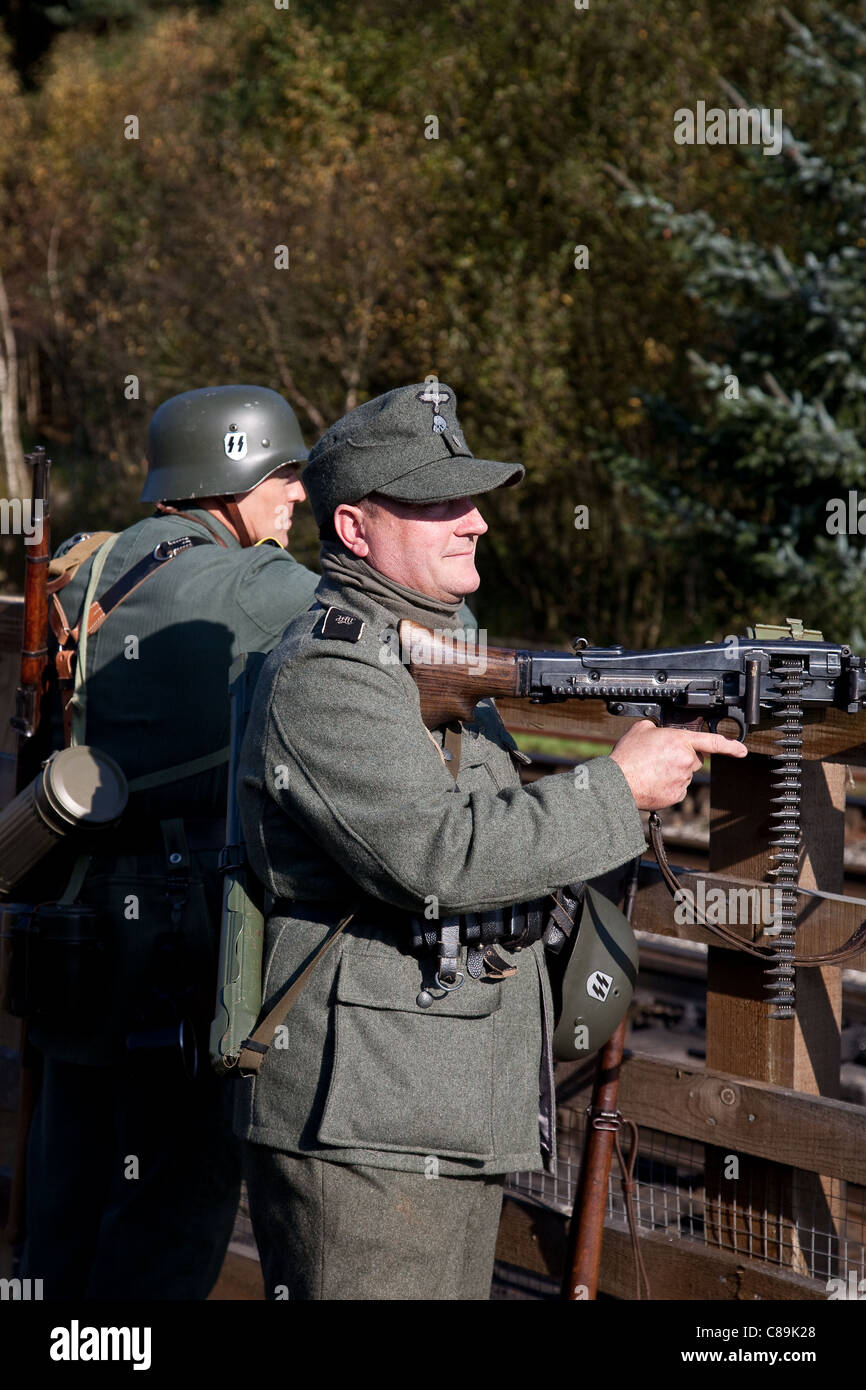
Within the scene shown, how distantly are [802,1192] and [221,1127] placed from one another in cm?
138

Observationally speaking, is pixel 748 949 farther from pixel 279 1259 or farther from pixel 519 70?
pixel 519 70

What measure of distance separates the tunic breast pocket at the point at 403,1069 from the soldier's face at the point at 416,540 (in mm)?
688

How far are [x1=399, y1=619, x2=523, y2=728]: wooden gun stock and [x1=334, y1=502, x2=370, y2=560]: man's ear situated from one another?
165mm

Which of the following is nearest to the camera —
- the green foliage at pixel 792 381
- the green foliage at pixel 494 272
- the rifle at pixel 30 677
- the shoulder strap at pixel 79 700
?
the shoulder strap at pixel 79 700

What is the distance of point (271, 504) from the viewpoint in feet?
12.3

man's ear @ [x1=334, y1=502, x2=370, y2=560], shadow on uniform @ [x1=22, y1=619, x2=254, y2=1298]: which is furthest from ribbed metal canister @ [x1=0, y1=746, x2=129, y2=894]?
man's ear @ [x1=334, y1=502, x2=370, y2=560]

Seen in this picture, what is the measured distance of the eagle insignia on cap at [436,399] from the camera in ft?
8.68

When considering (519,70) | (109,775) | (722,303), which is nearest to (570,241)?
(519,70)

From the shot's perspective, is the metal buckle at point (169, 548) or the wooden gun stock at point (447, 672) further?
the metal buckle at point (169, 548)

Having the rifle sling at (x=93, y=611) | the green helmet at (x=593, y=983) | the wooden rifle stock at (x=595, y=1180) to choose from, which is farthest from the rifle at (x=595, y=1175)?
the rifle sling at (x=93, y=611)

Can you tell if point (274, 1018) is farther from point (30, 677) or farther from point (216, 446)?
point (216, 446)

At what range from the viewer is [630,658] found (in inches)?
109

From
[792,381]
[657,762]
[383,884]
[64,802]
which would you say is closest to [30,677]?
[64,802]

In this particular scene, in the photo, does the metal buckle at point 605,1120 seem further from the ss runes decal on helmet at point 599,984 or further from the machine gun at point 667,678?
the machine gun at point 667,678
